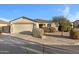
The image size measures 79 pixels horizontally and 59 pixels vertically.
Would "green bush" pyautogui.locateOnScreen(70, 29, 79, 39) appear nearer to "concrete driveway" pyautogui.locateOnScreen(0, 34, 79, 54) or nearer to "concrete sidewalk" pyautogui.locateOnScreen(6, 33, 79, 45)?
"concrete sidewalk" pyautogui.locateOnScreen(6, 33, 79, 45)

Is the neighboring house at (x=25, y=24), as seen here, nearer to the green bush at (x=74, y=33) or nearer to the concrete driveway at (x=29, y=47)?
the concrete driveway at (x=29, y=47)

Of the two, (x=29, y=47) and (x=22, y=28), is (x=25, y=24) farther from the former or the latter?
(x=29, y=47)

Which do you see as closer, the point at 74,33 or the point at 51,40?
the point at 74,33

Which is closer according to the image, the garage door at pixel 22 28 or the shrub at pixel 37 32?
the shrub at pixel 37 32

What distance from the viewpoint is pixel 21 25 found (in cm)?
1422

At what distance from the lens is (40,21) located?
13898 millimetres

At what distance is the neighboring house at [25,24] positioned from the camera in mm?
13906

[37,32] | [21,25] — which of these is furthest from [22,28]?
[37,32]

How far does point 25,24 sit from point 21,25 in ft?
0.49

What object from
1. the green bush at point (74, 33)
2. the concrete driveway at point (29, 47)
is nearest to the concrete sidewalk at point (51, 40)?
the concrete driveway at point (29, 47)

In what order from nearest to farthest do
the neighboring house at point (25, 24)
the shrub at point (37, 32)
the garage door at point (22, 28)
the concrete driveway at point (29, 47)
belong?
the concrete driveway at point (29, 47) < the neighboring house at point (25, 24) < the shrub at point (37, 32) < the garage door at point (22, 28)

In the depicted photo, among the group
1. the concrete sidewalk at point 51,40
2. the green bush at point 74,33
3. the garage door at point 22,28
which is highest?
the garage door at point 22,28

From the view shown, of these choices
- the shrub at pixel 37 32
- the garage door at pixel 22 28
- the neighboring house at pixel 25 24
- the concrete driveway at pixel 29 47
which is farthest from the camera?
the garage door at pixel 22 28

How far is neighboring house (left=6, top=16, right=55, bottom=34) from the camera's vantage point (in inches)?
547
